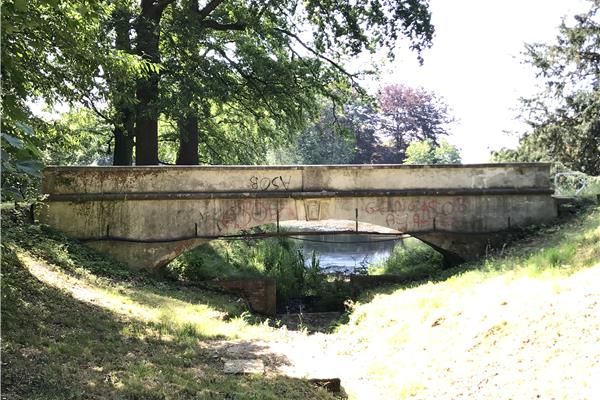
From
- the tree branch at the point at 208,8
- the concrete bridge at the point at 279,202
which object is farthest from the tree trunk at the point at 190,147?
the concrete bridge at the point at 279,202

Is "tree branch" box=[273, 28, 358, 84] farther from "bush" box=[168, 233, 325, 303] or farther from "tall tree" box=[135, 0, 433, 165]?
"bush" box=[168, 233, 325, 303]

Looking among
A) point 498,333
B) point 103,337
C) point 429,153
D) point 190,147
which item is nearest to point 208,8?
point 190,147

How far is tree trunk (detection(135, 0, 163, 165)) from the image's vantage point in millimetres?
13531

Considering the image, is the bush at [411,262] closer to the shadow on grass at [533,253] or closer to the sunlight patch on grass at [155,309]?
the shadow on grass at [533,253]

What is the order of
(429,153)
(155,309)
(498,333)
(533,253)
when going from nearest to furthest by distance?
1. (498,333)
2. (155,309)
3. (533,253)
4. (429,153)

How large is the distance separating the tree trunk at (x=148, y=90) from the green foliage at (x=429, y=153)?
33.9 meters

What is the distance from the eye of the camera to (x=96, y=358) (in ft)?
17.9

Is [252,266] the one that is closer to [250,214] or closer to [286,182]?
[250,214]

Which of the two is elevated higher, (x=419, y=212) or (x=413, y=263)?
(x=419, y=212)

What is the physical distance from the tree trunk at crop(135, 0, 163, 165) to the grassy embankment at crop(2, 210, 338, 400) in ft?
16.3

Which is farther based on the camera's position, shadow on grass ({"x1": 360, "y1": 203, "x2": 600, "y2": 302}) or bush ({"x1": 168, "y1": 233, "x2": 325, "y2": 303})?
bush ({"x1": 168, "y1": 233, "x2": 325, "y2": 303})

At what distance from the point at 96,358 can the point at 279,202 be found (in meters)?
7.22

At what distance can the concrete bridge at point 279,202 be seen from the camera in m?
11.8

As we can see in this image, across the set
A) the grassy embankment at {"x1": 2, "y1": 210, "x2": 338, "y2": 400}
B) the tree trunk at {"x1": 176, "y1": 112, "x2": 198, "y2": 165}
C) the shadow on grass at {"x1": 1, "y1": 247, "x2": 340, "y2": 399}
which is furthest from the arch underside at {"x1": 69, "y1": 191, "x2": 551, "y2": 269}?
the tree trunk at {"x1": 176, "y1": 112, "x2": 198, "y2": 165}
